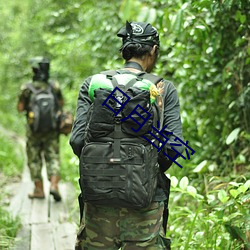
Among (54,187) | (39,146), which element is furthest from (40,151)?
(54,187)

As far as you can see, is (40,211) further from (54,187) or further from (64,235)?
(64,235)

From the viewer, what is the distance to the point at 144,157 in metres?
2.79

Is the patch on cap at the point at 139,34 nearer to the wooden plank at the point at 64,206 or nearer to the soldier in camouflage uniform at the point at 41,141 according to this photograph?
the wooden plank at the point at 64,206

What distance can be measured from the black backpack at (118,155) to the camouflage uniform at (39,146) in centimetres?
424

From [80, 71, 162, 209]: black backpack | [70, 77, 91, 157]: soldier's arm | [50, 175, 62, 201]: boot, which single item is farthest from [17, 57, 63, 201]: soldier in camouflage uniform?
[80, 71, 162, 209]: black backpack

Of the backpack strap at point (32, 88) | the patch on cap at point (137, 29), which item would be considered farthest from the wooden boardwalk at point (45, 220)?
the patch on cap at point (137, 29)

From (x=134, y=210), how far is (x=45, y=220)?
3567 millimetres

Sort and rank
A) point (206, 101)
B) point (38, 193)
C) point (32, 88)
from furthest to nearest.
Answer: point (38, 193)
point (32, 88)
point (206, 101)

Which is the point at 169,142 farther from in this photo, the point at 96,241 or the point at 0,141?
the point at 0,141

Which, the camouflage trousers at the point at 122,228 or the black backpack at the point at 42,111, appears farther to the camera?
the black backpack at the point at 42,111

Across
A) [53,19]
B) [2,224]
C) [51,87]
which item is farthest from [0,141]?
[2,224]

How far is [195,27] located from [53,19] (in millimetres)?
8777

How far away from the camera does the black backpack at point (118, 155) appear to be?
278 cm

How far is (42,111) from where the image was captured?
6.79m
